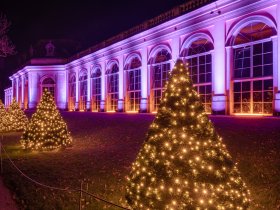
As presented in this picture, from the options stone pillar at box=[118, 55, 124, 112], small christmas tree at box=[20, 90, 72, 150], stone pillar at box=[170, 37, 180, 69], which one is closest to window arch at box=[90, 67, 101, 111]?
stone pillar at box=[118, 55, 124, 112]

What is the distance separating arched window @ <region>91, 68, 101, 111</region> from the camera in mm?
35656

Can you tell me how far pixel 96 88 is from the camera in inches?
1431

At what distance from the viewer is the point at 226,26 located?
778 inches

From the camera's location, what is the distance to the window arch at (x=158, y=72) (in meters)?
25.2

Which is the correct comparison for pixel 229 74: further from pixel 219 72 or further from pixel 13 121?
pixel 13 121

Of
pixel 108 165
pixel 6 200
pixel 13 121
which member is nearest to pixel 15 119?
pixel 13 121

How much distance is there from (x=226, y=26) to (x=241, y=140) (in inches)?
397

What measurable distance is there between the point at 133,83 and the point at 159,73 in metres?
3.99

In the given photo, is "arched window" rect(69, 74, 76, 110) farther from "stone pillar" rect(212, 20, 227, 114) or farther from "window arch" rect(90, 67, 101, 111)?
"stone pillar" rect(212, 20, 227, 114)

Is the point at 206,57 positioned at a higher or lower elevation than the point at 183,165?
higher

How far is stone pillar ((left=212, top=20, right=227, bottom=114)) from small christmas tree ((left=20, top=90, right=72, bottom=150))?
9.50 meters

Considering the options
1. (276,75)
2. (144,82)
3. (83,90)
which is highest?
(144,82)

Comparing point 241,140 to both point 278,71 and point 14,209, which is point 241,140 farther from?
point 14,209

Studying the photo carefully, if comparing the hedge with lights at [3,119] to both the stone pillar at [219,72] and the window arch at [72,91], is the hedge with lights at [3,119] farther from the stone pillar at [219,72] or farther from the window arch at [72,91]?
the window arch at [72,91]
